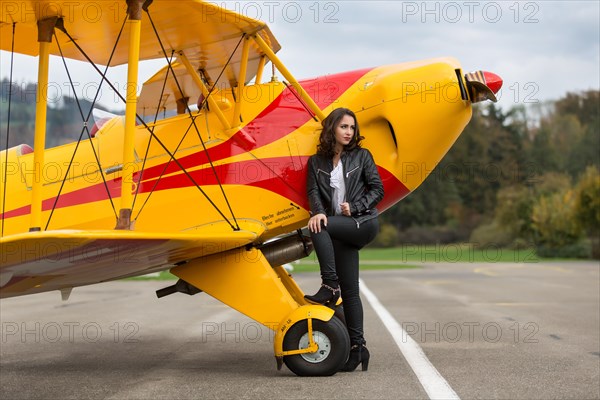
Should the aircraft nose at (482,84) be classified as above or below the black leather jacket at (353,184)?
above

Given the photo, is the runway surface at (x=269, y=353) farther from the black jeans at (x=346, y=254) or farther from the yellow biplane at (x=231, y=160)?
the yellow biplane at (x=231, y=160)

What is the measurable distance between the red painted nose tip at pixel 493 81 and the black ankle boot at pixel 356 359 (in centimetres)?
235

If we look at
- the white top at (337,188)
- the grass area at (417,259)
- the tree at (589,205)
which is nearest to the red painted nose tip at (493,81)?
the white top at (337,188)

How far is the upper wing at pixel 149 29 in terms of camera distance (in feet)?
19.8

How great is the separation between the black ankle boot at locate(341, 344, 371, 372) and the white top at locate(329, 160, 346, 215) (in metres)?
1.06

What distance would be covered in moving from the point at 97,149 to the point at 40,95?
1099mm

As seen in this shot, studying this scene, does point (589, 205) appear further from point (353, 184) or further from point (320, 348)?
point (320, 348)

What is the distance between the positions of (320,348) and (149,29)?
114 inches

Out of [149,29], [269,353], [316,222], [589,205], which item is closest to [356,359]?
[316,222]

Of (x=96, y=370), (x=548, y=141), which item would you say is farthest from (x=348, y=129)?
(x=548, y=141)

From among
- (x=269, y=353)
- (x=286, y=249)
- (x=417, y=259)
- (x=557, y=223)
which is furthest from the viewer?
(x=557, y=223)

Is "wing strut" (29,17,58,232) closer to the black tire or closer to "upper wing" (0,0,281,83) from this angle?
"upper wing" (0,0,281,83)

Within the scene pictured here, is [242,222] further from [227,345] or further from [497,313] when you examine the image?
[497,313]

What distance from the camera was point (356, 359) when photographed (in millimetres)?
6102
